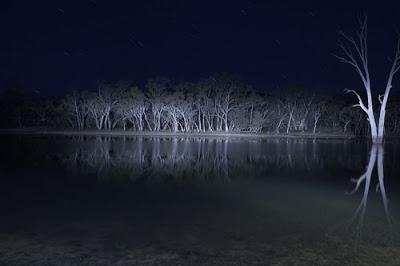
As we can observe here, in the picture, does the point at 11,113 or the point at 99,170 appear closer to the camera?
the point at 99,170

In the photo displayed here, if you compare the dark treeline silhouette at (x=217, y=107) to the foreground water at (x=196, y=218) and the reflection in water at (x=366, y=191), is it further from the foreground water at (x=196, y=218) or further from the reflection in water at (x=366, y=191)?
the foreground water at (x=196, y=218)

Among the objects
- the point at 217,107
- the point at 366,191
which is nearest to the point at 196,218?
the point at 366,191

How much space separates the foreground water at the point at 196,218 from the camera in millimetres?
6230

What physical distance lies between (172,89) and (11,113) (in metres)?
40.9

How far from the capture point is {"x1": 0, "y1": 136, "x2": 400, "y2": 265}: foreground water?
623 centimetres

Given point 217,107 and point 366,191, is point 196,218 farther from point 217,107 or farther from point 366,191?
point 217,107

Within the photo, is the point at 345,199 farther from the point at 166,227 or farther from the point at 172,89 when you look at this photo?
the point at 172,89

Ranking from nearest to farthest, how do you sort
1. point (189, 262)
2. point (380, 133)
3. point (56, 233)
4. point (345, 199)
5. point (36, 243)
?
1. point (189, 262)
2. point (36, 243)
3. point (56, 233)
4. point (345, 199)
5. point (380, 133)

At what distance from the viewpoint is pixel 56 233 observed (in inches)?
289

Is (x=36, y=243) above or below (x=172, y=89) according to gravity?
below

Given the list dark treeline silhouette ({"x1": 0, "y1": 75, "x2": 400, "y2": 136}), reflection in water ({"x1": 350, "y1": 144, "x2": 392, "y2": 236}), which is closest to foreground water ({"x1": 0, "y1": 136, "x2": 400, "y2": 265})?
reflection in water ({"x1": 350, "y1": 144, "x2": 392, "y2": 236})

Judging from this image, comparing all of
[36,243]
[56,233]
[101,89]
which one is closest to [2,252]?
[36,243]

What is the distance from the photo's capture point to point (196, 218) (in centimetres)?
868

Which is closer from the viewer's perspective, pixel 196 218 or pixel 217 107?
pixel 196 218
